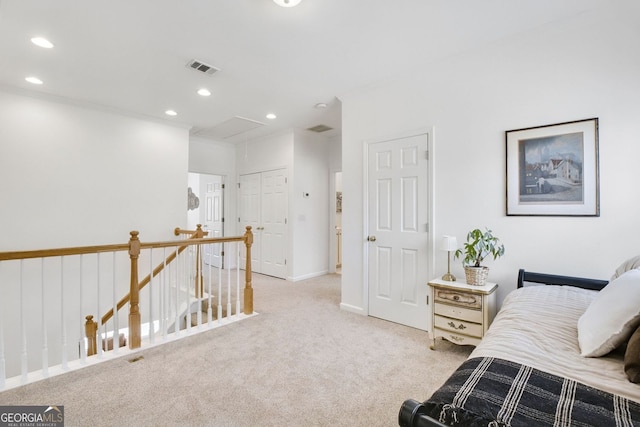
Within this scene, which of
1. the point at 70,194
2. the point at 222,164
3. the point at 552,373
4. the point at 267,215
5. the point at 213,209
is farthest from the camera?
the point at 213,209

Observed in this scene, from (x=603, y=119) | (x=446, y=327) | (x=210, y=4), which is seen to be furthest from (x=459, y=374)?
(x=210, y=4)

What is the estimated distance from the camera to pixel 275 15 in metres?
2.20

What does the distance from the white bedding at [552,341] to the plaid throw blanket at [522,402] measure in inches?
2.8

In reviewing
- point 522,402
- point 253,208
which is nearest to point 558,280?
point 522,402

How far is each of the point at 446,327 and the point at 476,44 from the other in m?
2.44

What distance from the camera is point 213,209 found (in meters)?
6.67

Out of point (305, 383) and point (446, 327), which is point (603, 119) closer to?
point (446, 327)

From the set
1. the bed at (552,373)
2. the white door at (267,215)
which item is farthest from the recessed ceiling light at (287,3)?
the white door at (267,215)

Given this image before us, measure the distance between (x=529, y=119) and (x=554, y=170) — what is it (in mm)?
454

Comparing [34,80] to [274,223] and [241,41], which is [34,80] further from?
[274,223]

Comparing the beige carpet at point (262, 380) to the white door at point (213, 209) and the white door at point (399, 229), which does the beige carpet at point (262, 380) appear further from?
the white door at point (213, 209)

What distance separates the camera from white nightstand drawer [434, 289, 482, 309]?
2375mm

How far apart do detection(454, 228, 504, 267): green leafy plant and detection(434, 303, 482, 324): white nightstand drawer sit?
392mm

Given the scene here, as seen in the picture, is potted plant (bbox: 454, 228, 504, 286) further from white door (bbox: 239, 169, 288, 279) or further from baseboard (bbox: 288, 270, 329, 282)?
white door (bbox: 239, 169, 288, 279)
